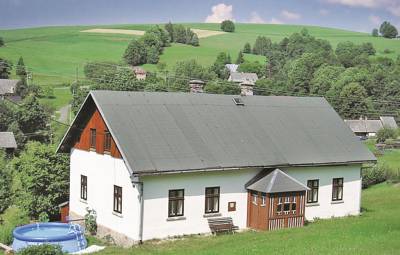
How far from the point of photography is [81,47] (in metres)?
149

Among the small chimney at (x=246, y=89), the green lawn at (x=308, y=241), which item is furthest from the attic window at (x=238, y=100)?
the green lawn at (x=308, y=241)

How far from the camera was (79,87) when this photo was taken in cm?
10625

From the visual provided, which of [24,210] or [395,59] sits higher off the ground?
[395,59]

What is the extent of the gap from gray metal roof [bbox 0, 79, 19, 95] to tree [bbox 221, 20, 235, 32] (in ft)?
332

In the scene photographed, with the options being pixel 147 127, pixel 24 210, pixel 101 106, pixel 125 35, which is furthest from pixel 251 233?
pixel 125 35

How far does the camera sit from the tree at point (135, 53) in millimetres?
140000

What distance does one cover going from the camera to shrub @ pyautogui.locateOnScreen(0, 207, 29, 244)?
26797 millimetres

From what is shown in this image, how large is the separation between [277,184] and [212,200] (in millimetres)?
3091

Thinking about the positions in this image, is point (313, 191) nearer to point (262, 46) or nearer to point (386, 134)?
point (386, 134)

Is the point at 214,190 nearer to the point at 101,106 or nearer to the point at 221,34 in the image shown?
the point at 101,106

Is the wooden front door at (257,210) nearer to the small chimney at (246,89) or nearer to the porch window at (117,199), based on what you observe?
the porch window at (117,199)

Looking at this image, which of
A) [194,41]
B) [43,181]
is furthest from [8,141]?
[194,41]

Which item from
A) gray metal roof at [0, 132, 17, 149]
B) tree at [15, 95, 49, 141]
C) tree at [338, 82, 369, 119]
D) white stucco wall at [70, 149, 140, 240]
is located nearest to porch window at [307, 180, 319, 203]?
white stucco wall at [70, 149, 140, 240]

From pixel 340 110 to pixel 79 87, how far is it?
48.5 metres
